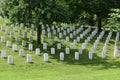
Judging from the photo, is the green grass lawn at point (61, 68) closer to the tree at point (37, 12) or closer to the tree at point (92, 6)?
the tree at point (37, 12)

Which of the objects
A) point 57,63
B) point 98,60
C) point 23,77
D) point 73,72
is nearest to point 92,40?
point 98,60

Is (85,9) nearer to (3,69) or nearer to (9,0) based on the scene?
(9,0)

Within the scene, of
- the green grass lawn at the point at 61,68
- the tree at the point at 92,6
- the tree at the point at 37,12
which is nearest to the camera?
the green grass lawn at the point at 61,68

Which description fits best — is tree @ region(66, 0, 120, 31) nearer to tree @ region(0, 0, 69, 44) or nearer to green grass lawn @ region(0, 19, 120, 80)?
tree @ region(0, 0, 69, 44)

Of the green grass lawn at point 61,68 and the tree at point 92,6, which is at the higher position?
the tree at point 92,6

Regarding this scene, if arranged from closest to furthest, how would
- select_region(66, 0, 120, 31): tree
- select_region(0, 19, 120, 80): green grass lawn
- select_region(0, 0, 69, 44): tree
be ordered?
select_region(0, 19, 120, 80): green grass lawn, select_region(0, 0, 69, 44): tree, select_region(66, 0, 120, 31): tree

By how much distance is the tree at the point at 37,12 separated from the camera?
2422 cm

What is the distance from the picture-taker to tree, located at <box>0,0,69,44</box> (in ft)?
79.5

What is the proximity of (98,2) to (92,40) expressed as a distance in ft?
23.8

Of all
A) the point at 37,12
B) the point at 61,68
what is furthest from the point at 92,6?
the point at 61,68

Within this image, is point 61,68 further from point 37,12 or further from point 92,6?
point 92,6

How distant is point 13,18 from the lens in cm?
2509

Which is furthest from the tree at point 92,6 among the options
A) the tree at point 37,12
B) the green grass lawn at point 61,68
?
the green grass lawn at point 61,68

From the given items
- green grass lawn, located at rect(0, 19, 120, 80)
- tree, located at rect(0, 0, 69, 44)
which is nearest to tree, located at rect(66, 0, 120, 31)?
tree, located at rect(0, 0, 69, 44)
